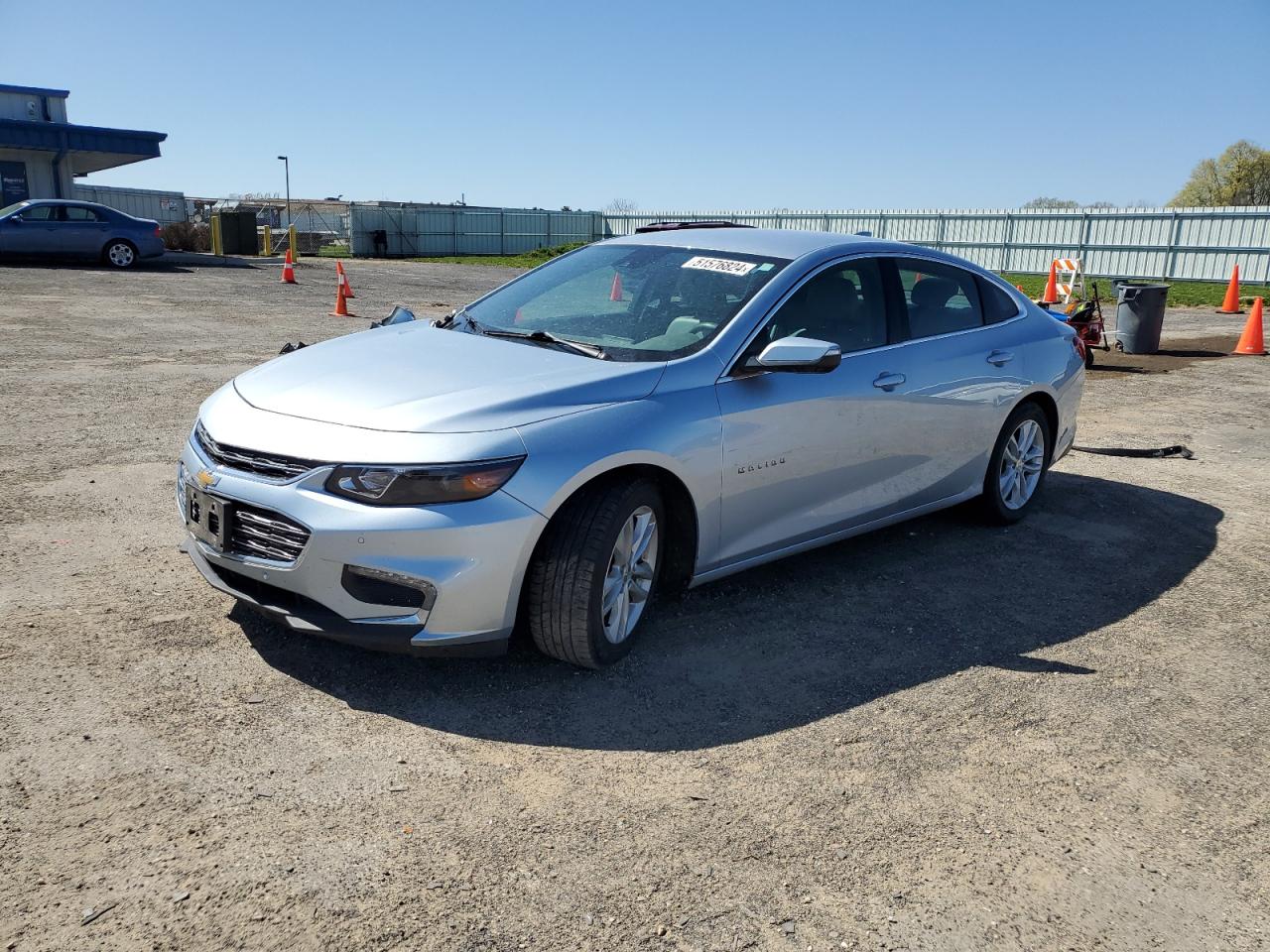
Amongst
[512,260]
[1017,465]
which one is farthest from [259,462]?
[512,260]

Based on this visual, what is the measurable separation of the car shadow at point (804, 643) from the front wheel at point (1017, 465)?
16cm

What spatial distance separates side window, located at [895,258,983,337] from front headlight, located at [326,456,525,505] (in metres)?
2.85

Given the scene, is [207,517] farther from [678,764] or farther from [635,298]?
[635,298]

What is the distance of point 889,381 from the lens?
17.4ft

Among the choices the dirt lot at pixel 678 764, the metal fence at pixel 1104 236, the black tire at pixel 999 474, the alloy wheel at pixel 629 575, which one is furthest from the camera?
the metal fence at pixel 1104 236

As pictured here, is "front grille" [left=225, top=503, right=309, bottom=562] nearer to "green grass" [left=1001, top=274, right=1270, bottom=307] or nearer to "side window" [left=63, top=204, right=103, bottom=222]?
"green grass" [left=1001, top=274, right=1270, bottom=307]

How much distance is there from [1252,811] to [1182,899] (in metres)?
0.66

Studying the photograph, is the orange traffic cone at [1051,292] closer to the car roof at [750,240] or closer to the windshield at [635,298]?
the car roof at [750,240]

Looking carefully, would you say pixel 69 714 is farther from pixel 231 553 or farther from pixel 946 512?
pixel 946 512

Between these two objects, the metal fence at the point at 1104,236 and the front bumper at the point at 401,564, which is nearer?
the front bumper at the point at 401,564

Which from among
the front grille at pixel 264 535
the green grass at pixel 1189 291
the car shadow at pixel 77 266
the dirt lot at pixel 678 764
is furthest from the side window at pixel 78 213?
the front grille at pixel 264 535

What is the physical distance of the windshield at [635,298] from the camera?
4684 mm

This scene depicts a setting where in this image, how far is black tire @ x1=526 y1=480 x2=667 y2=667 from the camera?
12.8ft

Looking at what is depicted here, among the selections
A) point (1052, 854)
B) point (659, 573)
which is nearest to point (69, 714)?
point (659, 573)
